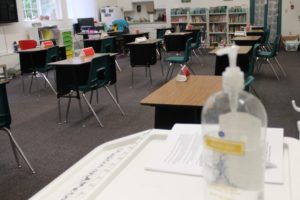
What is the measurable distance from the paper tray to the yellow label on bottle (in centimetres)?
16

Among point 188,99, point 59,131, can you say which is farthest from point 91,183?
point 59,131

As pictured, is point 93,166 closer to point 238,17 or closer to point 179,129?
point 179,129

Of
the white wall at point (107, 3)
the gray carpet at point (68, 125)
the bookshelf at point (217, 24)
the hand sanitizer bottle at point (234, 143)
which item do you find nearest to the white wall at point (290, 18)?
the bookshelf at point (217, 24)

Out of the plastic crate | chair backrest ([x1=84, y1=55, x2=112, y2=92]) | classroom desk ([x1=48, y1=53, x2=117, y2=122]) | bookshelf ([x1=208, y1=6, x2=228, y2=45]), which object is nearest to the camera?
chair backrest ([x1=84, y1=55, x2=112, y2=92])

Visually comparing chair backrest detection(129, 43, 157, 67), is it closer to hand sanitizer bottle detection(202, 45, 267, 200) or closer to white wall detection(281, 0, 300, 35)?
hand sanitizer bottle detection(202, 45, 267, 200)

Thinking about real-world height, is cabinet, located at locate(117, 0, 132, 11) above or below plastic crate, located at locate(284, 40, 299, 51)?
above

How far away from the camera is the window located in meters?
9.53

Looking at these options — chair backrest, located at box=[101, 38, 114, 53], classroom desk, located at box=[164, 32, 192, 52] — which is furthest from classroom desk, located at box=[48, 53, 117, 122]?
classroom desk, located at box=[164, 32, 192, 52]

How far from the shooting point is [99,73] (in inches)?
176

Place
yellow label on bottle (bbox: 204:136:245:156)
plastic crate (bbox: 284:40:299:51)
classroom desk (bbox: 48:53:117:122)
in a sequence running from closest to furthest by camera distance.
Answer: yellow label on bottle (bbox: 204:136:245:156), classroom desk (bbox: 48:53:117:122), plastic crate (bbox: 284:40:299:51)

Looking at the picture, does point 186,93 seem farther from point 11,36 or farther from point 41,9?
point 41,9

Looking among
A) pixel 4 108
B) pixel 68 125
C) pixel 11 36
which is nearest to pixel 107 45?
pixel 11 36

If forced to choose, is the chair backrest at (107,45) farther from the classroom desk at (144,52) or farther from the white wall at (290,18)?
the white wall at (290,18)

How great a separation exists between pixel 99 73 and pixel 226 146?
3949 mm
